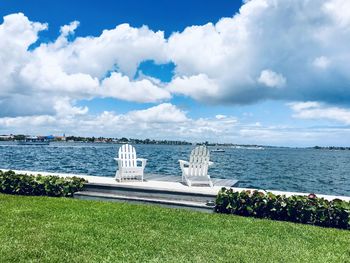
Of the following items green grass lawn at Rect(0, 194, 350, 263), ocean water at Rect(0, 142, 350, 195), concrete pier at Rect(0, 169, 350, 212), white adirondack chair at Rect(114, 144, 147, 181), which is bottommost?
ocean water at Rect(0, 142, 350, 195)

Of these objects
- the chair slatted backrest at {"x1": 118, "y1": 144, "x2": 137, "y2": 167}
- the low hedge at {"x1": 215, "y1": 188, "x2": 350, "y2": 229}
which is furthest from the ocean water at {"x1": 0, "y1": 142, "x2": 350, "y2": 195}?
the low hedge at {"x1": 215, "y1": 188, "x2": 350, "y2": 229}

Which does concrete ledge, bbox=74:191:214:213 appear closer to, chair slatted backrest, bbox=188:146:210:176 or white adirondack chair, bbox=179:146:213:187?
white adirondack chair, bbox=179:146:213:187

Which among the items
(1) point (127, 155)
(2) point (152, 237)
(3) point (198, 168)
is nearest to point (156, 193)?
→ (3) point (198, 168)

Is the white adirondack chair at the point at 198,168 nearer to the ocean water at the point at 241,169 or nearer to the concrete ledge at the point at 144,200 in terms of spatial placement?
the concrete ledge at the point at 144,200

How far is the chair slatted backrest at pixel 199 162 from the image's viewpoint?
978 centimetres

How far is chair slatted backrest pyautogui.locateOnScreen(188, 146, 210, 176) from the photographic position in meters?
9.78

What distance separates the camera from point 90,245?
17.5ft

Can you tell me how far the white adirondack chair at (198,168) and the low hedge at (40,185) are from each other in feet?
8.76

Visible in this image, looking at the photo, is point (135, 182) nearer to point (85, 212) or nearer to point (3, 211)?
point (85, 212)

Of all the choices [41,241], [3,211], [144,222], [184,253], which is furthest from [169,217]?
[3,211]

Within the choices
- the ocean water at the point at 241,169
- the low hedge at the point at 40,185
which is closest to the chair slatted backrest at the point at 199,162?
the low hedge at the point at 40,185

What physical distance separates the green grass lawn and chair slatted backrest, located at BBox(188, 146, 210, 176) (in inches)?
78.8

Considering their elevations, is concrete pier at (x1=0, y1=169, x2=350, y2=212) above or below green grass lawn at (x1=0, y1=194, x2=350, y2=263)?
above

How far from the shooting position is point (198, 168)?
982cm
